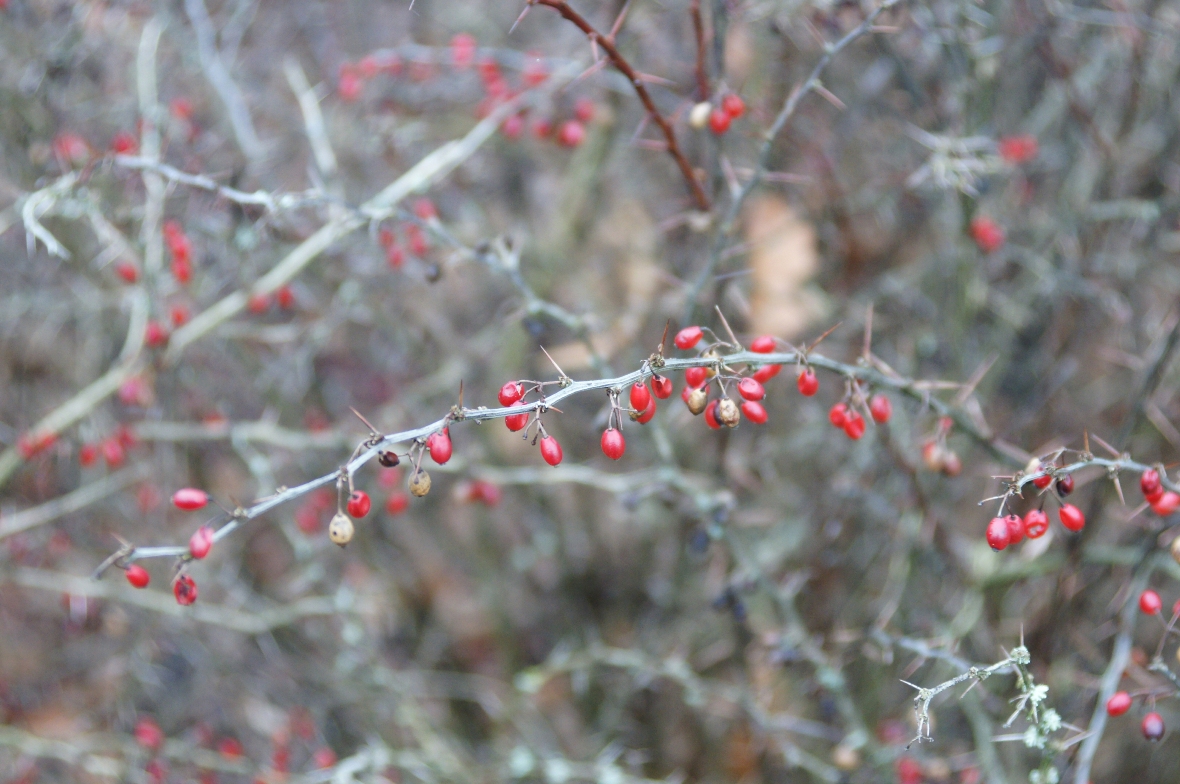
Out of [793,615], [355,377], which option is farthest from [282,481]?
[793,615]

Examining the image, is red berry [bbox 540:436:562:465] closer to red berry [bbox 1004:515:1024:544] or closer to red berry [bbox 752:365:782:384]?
A: red berry [bbox 752:365:782:384]

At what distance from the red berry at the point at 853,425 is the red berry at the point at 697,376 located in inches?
11.9

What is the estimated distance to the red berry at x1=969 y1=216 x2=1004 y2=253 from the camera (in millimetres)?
3002

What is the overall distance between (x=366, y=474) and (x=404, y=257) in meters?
1.17

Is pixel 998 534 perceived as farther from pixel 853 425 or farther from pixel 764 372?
pixel 764 372

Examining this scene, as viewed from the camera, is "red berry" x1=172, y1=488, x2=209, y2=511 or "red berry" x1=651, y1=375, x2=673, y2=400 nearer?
"red berry" x1=651, y1=375, x2=673, y2=400

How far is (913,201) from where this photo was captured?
3.57 metres

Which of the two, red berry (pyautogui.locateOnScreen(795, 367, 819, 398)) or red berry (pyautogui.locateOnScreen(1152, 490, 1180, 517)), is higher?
red berry (pyautogui.locateOnScreen(795, 367, 819, 398))

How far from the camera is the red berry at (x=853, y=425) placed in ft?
5.79

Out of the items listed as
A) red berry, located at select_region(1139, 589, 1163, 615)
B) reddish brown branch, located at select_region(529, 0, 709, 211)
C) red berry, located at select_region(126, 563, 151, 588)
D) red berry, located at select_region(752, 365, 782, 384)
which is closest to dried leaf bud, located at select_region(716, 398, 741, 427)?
red berry, located at select_region(752, 365, 782, 384)

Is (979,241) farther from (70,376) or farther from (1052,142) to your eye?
(70,376)

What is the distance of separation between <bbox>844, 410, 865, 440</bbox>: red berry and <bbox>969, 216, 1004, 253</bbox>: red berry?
151 cm

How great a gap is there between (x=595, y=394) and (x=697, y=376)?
2.13 metres

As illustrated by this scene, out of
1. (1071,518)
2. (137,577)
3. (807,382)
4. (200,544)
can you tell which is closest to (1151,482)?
(1071,518)
